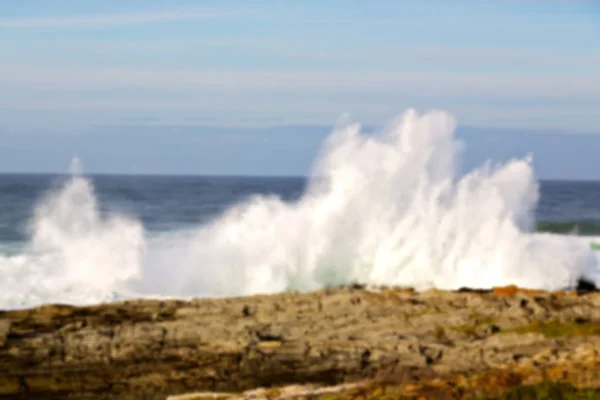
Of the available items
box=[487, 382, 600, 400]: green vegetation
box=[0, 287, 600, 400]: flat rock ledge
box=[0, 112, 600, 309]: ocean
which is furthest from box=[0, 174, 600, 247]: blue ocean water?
box=[487, 382, 600, 400]: green vegetation

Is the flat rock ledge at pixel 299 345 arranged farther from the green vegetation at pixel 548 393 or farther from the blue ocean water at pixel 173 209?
the blue ocean water at pixel 173 209

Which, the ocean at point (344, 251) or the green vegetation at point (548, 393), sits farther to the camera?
the ocean at point (344, 251)

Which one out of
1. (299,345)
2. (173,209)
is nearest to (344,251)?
(299,345)

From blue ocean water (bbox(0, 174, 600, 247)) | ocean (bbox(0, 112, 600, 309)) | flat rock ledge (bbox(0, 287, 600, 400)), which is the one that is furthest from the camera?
blue ocean water (bbox(0, 174, 600, 247))

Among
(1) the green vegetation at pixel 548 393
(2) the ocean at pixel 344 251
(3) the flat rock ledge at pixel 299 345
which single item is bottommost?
(1) the green vegetation at pixel 548 393

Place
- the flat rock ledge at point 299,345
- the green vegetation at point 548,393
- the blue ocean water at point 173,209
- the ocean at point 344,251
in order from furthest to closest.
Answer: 1. the blue ocean water at point 173,209
2. the ocean at point 344,251
3. the flat rock ledge at point 299,345
4. the green vegetation at point 548,393

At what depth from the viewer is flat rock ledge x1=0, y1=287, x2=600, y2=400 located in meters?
15.1

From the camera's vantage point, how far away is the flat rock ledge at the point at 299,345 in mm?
15109

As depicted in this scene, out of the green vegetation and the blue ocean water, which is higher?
the blue ocean water

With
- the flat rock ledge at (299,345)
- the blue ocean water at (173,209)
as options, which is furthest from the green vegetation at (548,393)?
the blue ocean water at (173,209)

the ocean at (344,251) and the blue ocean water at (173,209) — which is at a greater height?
the blue ocean water at (173,209)

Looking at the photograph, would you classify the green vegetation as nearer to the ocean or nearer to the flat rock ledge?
the flat rock ledge

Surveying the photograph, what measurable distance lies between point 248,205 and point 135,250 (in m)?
3.58

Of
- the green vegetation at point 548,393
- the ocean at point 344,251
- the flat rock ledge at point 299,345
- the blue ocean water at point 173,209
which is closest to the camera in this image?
the green vegetation at point 548,393
